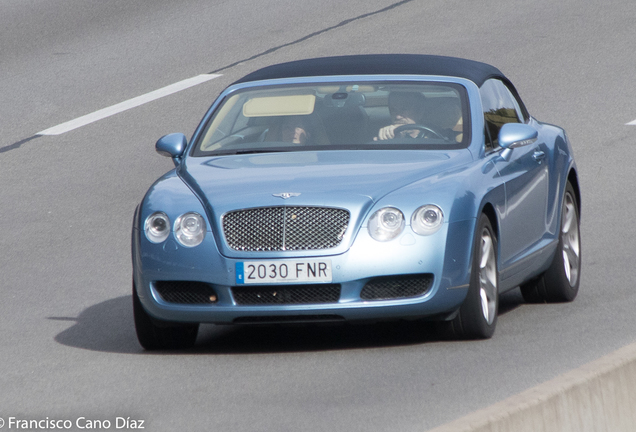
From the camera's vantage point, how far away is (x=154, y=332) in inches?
278

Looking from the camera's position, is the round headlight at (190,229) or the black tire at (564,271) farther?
the black tire at (564,271)

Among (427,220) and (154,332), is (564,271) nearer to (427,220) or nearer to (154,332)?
(427,220)

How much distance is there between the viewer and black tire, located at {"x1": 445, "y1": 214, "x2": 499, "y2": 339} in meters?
6.80

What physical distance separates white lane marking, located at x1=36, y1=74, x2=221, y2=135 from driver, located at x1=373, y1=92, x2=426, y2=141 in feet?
29.1

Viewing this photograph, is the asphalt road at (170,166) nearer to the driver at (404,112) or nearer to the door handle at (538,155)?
the door handle at (538,155)

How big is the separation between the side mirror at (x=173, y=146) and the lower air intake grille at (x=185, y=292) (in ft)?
3.97

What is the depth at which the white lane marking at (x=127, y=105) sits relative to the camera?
1619 centimetres

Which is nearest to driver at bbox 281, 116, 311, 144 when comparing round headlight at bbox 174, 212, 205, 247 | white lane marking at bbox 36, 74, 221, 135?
round headlight at bbox 174, 212, 205, 247

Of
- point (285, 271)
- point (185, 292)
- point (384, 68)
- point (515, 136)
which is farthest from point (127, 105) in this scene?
point (285, 271)

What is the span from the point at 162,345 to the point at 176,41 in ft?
45.4

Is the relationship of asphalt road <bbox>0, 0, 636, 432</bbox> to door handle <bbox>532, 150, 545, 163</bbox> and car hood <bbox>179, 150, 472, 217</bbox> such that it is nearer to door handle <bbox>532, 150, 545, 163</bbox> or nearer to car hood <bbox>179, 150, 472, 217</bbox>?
car hood <bbox>179, 150, 472, 217</bbox>

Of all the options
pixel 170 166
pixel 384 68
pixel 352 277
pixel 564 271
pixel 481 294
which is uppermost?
pixel 384 68

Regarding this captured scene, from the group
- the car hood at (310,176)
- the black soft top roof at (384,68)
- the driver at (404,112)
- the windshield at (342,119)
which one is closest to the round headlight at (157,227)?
the car hood at (310,176)

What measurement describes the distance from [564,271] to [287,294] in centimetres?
254
